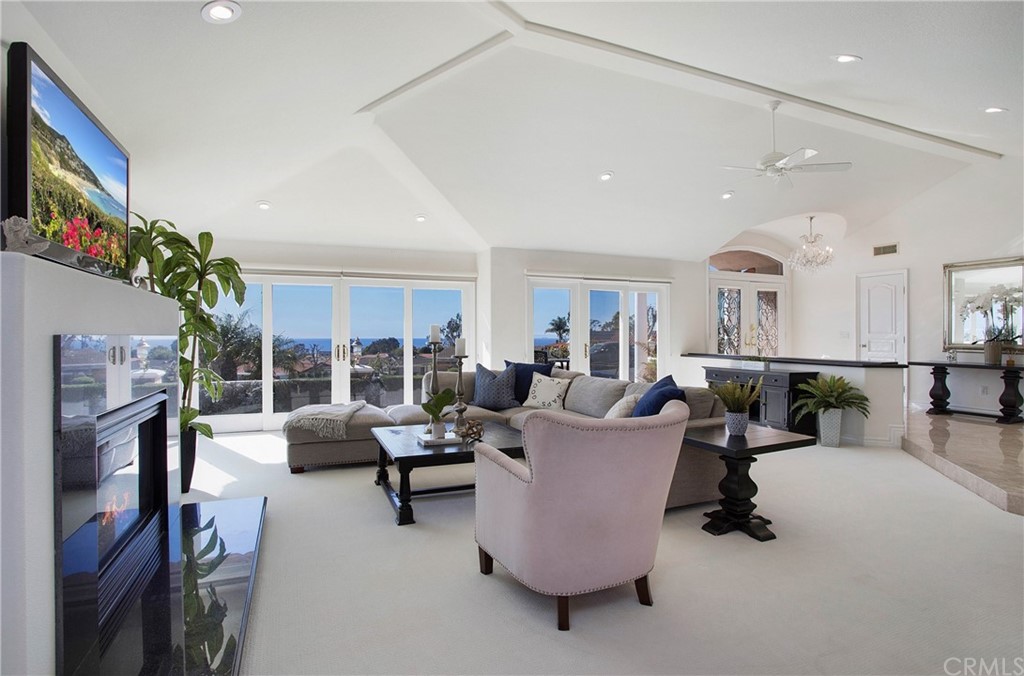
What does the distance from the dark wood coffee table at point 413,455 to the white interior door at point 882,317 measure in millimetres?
6255

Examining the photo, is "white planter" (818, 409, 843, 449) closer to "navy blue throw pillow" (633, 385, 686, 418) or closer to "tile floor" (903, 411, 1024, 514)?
"tile floor" (903, 411, 1024, 514)

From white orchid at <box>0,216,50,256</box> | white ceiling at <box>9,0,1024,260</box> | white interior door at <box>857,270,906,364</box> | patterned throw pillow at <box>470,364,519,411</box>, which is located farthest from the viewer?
white interior door at <box>857,270,906,364</box>

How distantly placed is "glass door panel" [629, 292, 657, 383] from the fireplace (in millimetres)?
6420

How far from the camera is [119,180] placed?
270 cm

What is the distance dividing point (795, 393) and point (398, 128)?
16.3ft

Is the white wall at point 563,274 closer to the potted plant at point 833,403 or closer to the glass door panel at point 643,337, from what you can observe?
the glass door panel at point 643,337

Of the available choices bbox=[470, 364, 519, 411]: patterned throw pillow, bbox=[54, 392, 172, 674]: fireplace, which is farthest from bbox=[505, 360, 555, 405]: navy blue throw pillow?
bbox=[54, 392, 172, 674]: fireplace

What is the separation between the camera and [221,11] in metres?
2.34

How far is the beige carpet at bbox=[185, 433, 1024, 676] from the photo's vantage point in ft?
6.51

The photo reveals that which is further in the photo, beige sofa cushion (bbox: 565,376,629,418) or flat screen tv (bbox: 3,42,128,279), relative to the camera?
beige sofa cushion (bbox: 565,376,629,418)

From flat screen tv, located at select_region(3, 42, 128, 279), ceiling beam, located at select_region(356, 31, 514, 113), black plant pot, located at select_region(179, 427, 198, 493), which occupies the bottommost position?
black plant pot, located at select_region(179, 427, 198, 493)

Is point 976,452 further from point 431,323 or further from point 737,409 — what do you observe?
point 431,323

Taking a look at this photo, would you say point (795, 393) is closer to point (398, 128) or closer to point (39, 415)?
point (398, 128)

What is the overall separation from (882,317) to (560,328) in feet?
15.7
